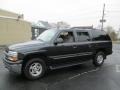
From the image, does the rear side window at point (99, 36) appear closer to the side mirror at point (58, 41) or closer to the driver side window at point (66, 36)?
the driver side window at point (66, 36)

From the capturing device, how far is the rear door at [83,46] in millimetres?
7566

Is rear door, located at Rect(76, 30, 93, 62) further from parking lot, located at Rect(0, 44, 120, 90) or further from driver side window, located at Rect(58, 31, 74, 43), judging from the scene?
parking lot, located at Rect(0, 44, 120, 90)

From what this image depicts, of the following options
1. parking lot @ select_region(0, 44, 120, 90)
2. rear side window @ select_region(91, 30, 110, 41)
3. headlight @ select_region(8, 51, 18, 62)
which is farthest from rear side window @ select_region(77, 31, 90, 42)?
headlight @ select_region(8, 51, 18, 62)

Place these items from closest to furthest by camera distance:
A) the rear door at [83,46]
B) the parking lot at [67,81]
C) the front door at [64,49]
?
the parking lot at [67,81] < the front door at [64,49] < the rear door at [83,46]

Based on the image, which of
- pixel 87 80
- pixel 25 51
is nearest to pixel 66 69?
pixel 87 80

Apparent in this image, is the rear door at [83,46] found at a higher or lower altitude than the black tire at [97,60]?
higher

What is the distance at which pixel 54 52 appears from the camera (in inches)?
263

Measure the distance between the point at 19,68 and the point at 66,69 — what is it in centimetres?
259

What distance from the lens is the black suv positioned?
6.00 metres

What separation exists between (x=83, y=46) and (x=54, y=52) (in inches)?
64.9

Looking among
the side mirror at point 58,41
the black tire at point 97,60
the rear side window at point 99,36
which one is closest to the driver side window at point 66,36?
the side mirror at point 58,41

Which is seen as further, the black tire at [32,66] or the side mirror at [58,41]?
the side mirror at [58,41]

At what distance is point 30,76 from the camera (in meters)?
6.19

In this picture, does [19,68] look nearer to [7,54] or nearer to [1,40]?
[7,54]
